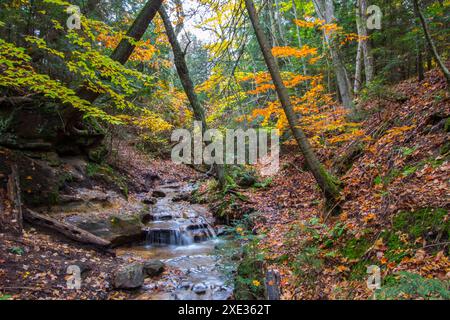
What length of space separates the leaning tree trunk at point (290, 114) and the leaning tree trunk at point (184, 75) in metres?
4.66

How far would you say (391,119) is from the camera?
27.3ft

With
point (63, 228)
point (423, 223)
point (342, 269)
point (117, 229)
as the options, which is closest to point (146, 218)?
point (117, 229)

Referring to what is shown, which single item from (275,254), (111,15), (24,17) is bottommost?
(275,254)

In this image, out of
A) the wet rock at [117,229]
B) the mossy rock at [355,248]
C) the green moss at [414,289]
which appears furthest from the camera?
the wet rock at [117,229]

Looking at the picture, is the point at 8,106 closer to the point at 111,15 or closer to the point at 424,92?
the point at 111,15

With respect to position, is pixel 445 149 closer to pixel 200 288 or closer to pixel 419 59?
pixel 419 59

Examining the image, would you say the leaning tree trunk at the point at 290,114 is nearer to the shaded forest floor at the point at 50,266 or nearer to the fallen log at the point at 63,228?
the shaded forest floor at the point at 50,266

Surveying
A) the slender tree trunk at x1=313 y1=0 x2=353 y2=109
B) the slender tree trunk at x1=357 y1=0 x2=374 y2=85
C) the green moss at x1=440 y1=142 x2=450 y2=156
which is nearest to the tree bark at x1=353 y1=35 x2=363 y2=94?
the slender tree trunk at x1=357 y1=0 x2=374 y2=85

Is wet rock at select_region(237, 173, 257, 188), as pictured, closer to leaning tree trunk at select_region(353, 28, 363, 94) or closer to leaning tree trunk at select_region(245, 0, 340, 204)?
leaning tree trunk at select_region(353, 28, 363, 94)

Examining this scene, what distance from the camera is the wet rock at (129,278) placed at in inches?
231

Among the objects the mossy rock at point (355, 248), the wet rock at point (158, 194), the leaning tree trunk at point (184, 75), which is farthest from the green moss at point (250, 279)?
the wet rock at point (158, 194)

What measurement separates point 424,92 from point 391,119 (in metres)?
1.31

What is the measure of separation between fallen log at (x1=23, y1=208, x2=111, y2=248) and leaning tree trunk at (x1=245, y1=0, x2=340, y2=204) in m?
5.59
